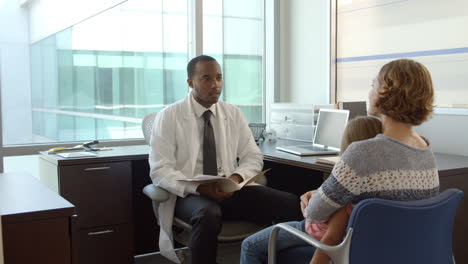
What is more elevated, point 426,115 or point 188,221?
point 426,115

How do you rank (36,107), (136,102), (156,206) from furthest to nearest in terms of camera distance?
(136,102) < (36,107) < (156,206)

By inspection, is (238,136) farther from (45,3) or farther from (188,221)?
(45,3)

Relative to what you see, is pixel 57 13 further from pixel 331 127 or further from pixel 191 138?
pixel 331 127

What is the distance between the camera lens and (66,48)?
3.76 metres

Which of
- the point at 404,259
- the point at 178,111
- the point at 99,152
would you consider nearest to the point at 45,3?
the point at 99,152

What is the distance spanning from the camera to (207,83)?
2.96 m

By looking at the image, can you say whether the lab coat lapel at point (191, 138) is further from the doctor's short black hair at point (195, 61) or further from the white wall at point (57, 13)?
the white wall at point (57, 13)

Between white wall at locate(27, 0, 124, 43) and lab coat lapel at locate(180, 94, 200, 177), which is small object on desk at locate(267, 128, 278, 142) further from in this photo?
white wall at locate(27, 0, 124, 43)

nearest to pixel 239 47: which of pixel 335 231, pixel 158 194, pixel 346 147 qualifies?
pixel 158 194

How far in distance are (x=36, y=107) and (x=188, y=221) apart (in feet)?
5.69

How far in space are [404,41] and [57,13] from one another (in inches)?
99.5

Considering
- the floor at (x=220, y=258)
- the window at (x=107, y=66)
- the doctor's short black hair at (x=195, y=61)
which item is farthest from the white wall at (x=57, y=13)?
the floor at (x=220, y=258)

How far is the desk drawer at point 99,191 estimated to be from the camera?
116 inches

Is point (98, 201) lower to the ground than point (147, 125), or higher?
lower
